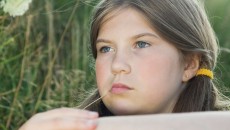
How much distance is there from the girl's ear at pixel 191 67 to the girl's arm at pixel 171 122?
70 cm

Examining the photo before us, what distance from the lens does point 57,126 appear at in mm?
1435

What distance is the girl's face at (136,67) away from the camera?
190 cm

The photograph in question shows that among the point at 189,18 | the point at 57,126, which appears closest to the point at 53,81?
the point at 189,18

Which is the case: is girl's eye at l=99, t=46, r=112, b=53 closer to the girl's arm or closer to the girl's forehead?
the girl's forehead

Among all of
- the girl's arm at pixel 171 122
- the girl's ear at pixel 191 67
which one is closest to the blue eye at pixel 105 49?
the girl's ear at pixel 191 67

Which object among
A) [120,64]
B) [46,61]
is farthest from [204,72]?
[46,61]

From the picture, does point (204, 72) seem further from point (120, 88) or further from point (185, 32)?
point (120, 88)

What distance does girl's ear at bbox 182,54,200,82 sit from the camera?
2137 millimetres

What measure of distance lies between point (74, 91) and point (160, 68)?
1.40 metres

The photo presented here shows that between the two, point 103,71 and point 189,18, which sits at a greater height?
point 189,18

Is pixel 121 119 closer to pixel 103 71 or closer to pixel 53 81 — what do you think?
pixel 103 71

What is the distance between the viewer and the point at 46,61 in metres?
3.65

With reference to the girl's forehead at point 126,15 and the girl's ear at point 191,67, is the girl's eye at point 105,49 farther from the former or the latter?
the girl's ear at point 191,67

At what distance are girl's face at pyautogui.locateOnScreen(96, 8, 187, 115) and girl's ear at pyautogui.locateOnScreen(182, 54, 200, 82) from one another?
0.14 ft
